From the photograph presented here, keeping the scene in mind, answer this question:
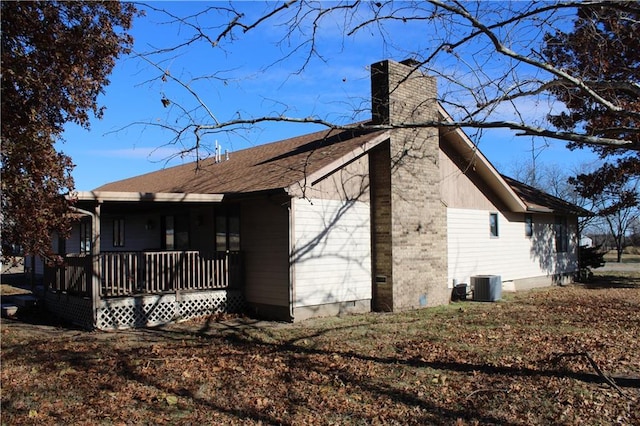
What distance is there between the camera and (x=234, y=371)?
824cm

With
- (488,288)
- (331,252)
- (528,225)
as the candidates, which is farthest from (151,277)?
(528,225)

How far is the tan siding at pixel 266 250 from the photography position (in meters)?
12.8

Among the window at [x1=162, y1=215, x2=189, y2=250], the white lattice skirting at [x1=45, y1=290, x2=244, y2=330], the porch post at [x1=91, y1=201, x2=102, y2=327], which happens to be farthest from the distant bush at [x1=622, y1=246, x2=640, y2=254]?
the porch post at [x1=91, y1=201, x2=102, y2=327]

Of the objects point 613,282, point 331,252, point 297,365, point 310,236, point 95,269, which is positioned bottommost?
point 613,282

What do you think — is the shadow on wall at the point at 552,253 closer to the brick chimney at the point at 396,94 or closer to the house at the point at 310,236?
the house at the point at 310,236

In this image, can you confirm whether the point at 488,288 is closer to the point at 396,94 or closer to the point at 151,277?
the point at 396,94

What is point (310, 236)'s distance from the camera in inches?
512

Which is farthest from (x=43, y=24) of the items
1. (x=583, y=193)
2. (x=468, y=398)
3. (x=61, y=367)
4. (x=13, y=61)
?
(x=583, y=193)

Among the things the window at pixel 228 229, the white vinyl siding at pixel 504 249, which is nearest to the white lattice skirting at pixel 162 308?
the window at pixel 228 229

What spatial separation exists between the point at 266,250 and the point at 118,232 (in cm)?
967

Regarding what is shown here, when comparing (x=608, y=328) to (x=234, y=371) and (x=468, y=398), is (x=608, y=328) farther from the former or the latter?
(x=234, y=371)

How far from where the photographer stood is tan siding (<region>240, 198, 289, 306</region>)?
12.8 m

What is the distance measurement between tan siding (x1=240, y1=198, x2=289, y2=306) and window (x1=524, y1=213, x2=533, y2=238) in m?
12.6

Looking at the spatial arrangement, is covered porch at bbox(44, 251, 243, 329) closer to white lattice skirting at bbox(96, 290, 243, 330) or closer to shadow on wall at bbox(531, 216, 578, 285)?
white lattice skirting at bbox(96, 290, 243, 330)
